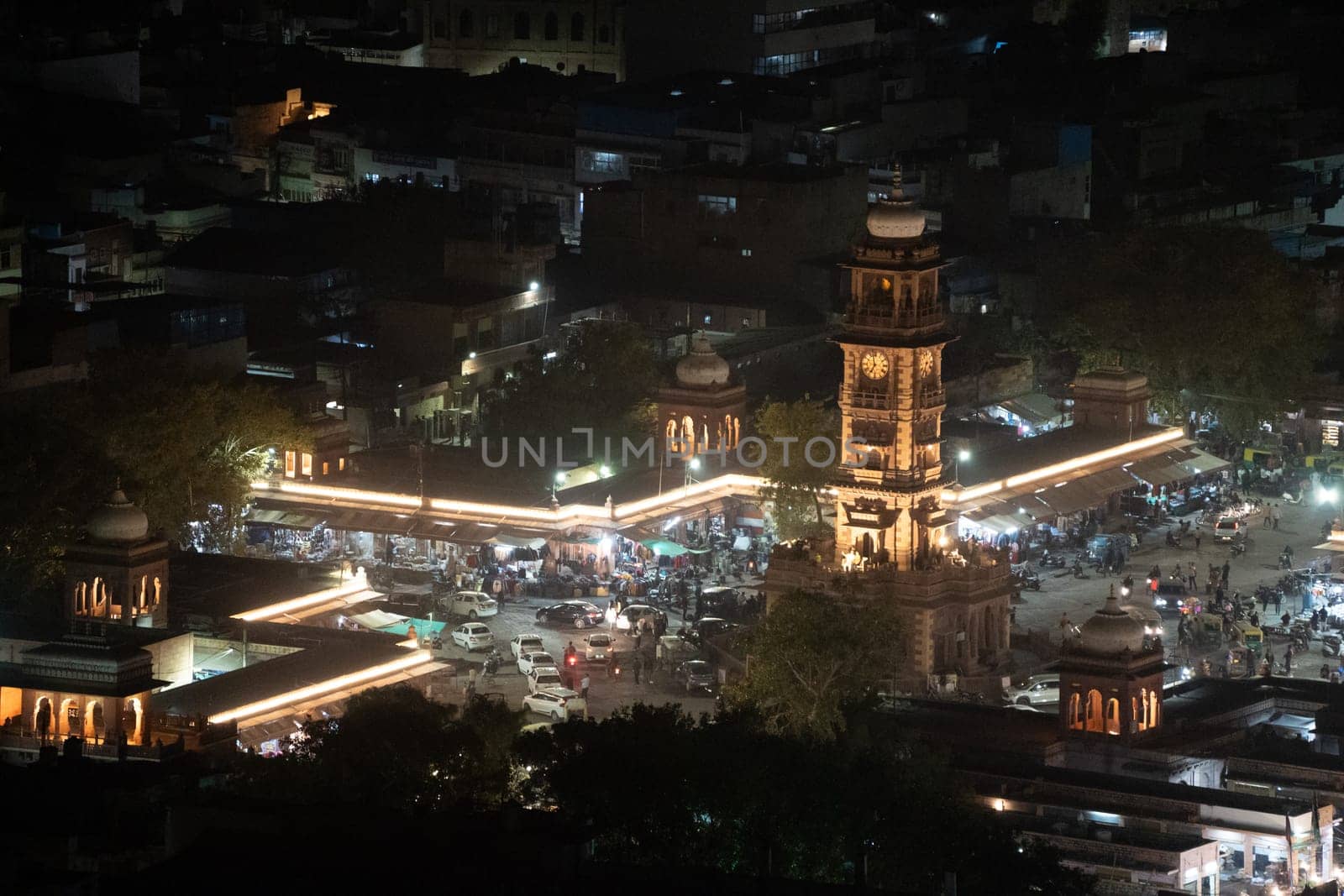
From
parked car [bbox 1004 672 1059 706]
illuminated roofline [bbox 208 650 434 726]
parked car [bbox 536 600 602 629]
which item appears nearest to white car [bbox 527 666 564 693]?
illuminated roofline [bbox 208 650 434 726]

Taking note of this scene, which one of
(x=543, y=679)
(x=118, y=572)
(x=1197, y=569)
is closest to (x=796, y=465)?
(x=1197, y=569)

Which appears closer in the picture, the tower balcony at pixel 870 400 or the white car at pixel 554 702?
the white car at pixel 554 702

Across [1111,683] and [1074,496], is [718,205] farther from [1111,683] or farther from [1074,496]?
[1111,683]

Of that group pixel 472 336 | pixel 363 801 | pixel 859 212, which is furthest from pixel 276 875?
pixel 859 212

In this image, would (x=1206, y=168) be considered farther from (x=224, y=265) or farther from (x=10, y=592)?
(x=10, y=592)

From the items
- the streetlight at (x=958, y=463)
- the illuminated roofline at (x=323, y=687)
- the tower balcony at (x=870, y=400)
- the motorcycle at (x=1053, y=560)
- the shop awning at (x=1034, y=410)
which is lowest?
the motorcycle at (x=1053, y=560)

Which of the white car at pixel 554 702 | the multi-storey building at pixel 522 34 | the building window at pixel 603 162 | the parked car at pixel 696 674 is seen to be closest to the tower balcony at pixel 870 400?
the parked car at pixel 696 674

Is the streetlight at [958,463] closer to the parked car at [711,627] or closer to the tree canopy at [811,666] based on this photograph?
the parked car at [711,627]
